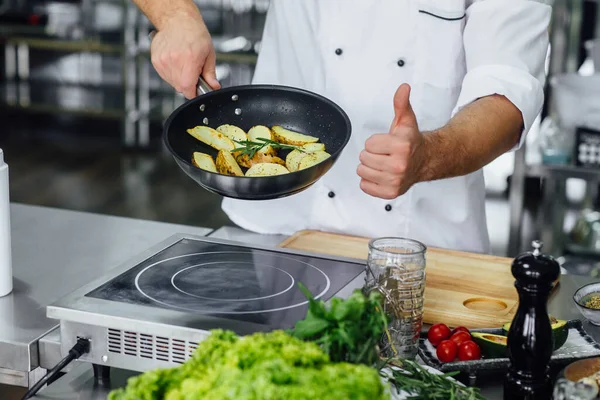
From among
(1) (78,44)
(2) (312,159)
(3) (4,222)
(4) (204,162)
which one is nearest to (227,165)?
(4) (204,162)

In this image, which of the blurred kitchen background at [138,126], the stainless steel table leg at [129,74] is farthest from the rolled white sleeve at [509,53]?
the stainless steel table leg at [129,74]

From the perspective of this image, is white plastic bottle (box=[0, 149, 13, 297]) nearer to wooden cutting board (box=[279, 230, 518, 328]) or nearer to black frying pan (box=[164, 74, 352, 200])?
black frying pan (box=[164, 74, 352, 200])

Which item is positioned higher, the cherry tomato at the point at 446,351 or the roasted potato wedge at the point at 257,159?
the roasted potato wedge at the point at 257,159

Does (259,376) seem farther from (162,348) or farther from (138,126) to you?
(138,126)

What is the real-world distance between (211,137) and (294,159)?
0.55 ft

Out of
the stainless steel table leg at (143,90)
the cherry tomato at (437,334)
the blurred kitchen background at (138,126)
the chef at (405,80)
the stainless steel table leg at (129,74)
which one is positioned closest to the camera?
the cherry tomato at (437,334)

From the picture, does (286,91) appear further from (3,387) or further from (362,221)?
(3,387)

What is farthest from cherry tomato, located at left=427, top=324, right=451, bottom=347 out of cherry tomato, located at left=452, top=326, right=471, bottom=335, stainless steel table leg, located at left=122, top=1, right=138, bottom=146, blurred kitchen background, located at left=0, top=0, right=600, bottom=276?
stainless steel table leg, located at left=122, top=1, right=138, bottom=146

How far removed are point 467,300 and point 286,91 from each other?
502 millimetres

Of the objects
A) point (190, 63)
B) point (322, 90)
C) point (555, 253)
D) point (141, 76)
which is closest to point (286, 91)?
point (190, 63)

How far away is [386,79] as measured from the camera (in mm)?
1941

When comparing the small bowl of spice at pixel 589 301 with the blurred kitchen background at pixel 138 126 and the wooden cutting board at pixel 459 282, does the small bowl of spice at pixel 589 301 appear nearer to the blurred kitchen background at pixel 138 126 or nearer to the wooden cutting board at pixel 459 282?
the wooden cutting board at pixel 459 282

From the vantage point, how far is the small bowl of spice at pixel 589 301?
1.54 metres

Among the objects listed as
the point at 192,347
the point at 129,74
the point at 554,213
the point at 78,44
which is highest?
the point at 192,347
